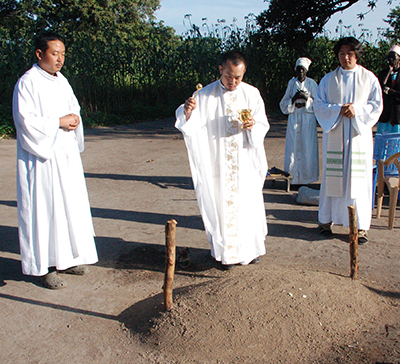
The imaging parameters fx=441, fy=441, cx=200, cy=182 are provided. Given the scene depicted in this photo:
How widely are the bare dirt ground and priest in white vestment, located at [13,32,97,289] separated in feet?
1.09

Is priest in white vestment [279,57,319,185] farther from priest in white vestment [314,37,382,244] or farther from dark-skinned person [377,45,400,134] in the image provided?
priest in white vestment [314,37,382,244]

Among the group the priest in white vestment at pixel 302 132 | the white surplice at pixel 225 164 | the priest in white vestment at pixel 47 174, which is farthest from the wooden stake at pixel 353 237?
the priest in white vestment at pixel 302 132

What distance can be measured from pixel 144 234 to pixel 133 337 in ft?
7.53

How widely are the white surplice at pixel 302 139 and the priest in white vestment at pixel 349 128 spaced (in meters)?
2.34

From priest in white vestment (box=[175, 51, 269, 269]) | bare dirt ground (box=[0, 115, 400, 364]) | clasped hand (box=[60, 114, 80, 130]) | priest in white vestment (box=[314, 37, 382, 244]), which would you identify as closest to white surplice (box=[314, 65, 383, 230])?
priest in white vestment (box=[314, 37, 382, 244])

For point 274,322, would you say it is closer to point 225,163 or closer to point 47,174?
point 225,163

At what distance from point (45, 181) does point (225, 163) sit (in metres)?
1.70

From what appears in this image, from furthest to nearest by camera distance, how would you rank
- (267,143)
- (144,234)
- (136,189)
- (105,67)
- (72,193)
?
1. (105,67)
2. (267,143)
3. (136,189)
4. (144,234)
5. (72,193)

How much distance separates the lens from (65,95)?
13.8 ft

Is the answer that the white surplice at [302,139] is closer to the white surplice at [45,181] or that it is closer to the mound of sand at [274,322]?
the mound of sand at [274,322]

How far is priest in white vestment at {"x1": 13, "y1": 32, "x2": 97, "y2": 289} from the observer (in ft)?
12.8

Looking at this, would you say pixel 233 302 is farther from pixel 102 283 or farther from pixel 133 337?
A: pixel 102 283

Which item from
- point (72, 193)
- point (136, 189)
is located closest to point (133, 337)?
point (72, 193)

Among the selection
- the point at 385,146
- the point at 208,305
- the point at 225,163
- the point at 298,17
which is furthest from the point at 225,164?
the point at 298,17
